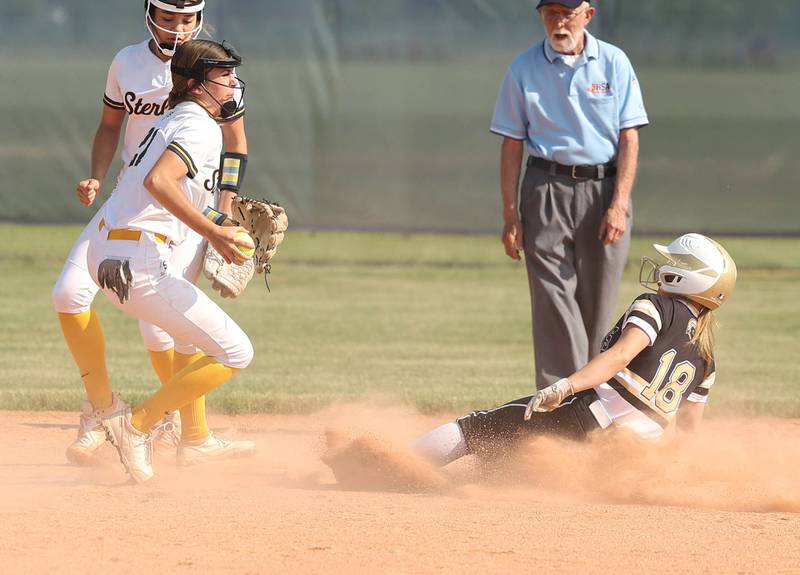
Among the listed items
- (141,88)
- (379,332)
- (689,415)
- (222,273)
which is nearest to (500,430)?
(689,415)

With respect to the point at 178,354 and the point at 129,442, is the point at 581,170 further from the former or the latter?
the point at 129,442

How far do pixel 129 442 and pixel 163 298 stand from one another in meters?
0.60

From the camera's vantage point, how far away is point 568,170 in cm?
577

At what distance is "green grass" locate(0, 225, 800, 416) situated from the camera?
711 cm

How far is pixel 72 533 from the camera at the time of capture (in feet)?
13.4

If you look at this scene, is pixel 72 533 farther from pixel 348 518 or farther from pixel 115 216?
pixel 115 216

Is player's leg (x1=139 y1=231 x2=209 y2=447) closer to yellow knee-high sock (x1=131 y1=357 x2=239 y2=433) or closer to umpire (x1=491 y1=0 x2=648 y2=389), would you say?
yellow knee-high sock (x1=131 y1=357 x2=239 y2=433)

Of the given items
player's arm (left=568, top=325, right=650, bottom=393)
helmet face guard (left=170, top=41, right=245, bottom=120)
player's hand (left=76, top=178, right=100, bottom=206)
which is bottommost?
player's arm (left=568, top=325, right=650, bottom=393)

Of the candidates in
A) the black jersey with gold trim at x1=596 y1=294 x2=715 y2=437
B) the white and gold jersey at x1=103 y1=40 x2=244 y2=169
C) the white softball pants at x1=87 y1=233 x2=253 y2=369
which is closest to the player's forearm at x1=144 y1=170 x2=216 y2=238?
the white softball pants at x1=87 y1=233 x2=253 y2=369

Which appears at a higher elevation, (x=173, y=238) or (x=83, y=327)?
(x=173, y=238)

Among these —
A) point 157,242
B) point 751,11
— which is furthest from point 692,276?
point 751,11

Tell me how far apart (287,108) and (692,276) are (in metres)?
7.04

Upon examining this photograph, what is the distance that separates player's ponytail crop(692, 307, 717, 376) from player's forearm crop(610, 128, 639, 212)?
3.07 ft

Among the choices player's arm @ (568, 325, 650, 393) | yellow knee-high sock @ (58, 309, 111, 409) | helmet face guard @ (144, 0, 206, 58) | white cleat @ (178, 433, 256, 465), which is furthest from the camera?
white cleat @ (178, 433, 256, 465)
